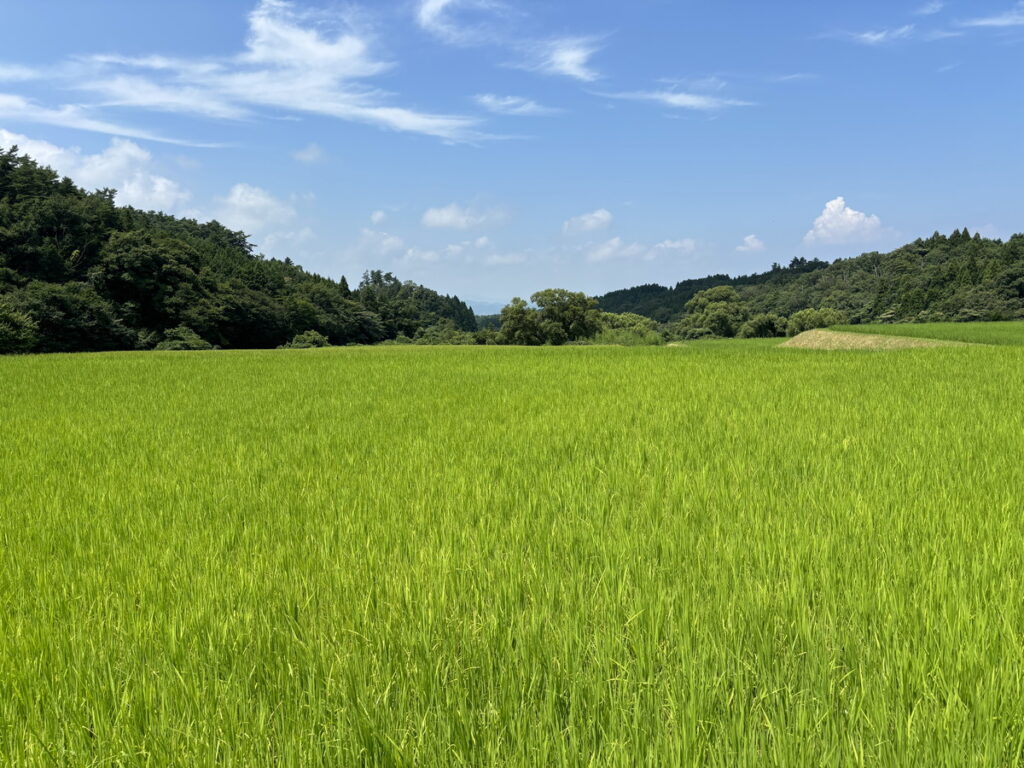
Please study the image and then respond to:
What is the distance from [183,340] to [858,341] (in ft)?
149

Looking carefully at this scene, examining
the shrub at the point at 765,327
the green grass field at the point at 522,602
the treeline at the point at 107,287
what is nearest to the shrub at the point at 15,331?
the treeline at the point at 107,287

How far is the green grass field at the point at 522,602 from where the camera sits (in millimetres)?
1754

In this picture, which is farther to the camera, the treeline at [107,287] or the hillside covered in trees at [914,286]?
the hillside covered in trees at [914,286]

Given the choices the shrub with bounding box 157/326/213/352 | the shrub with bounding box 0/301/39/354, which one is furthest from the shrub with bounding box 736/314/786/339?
the shrub with bounding box 0/301/39/354

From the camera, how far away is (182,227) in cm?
9206

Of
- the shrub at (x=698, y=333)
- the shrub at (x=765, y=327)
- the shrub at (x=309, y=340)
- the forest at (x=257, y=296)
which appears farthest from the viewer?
the shrub at (x=698, y=333)

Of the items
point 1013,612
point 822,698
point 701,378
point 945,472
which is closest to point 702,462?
point 945,472

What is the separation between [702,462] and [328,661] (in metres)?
3.85

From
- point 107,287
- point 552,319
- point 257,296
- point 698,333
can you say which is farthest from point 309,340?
point 698,333

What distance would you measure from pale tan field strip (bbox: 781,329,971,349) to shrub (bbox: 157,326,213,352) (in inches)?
1620

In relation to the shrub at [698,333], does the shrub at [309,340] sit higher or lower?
lower

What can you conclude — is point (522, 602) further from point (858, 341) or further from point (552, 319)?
point (552, 319)

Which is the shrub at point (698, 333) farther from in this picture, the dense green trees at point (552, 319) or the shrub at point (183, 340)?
the shrub at point (183, 340)

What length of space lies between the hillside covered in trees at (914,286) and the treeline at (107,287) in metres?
43.5
